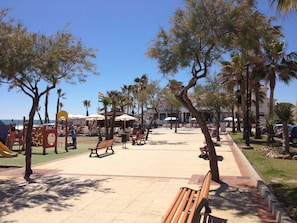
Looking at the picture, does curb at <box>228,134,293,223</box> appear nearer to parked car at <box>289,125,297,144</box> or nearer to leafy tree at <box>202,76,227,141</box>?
parked car at <box>289,125,297,144</box>

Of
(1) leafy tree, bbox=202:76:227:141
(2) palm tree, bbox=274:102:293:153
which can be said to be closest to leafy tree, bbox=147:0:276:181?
(2) palm tree, bbox=274:102:293:153

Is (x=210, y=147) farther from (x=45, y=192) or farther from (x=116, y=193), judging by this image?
(x=45, y=192)

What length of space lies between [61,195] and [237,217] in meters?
4.63

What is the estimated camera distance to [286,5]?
804 centimetres

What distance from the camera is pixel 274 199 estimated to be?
23.2 feet

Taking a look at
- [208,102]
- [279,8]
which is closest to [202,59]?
[279,8]

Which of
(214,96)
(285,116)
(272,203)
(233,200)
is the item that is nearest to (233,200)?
(233,200)

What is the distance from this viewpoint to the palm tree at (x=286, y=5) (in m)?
7.88

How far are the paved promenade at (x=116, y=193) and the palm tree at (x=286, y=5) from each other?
4.84m

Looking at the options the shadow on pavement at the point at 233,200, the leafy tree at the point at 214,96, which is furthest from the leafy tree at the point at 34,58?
the leafy tree at the point at 214,96

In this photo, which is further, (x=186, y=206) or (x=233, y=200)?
(x=233, y=200)

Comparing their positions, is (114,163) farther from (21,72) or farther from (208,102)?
Answer: (208,102)

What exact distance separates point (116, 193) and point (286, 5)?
6604mm

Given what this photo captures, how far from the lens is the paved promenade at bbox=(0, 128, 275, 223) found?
21.9ft
